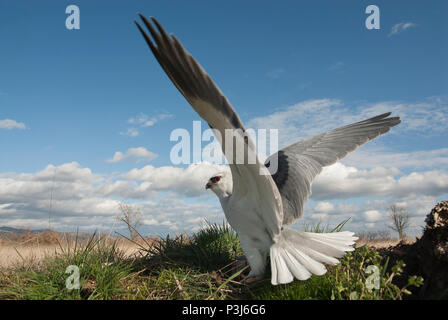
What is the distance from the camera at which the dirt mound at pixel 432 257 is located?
3.62 meters

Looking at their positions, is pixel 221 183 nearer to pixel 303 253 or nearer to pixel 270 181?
pixel 270 181

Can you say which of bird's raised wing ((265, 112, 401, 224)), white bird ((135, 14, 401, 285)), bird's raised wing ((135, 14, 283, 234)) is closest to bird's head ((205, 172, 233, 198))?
white bird ((135, 14, 401, 285))

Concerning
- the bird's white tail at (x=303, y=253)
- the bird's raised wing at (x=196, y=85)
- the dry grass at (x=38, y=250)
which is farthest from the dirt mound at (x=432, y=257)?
the dry grass at (x=38, y=250)

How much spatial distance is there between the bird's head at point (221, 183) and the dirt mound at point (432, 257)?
262cm

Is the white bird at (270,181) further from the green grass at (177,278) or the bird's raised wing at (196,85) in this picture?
the green grass at (177,278)

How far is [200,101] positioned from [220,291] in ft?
8.50

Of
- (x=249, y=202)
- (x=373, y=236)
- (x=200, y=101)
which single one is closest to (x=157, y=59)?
(x=200, y=101)

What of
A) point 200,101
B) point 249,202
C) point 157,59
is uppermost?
point 157,59

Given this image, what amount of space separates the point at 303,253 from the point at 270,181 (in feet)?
3.74

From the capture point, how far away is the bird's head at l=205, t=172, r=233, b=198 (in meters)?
5.07

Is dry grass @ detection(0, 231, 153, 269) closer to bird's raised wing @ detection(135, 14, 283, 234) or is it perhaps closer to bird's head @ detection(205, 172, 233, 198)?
bird's head @ detection(205, 172, 233, 198)
